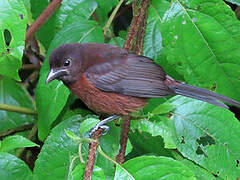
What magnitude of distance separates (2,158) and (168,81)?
126cm

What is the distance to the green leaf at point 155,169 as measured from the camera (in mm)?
1874

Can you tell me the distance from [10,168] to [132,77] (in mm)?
1065

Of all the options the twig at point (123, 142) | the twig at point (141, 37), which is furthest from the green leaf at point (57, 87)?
the twig at point (123, 142)

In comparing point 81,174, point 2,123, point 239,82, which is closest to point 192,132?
point 239,82

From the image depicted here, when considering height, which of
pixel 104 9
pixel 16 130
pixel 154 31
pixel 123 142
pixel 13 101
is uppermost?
pixel 104 9

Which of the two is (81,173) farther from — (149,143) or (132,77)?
(132,77)

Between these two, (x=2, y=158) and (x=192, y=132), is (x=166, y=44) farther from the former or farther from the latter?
(x=2, y=158)

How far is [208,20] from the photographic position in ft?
8.09

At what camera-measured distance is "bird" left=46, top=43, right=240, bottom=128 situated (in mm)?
2578

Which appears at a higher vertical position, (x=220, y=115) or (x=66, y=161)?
(x=220, y=115)

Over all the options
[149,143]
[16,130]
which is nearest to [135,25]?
[149,143]

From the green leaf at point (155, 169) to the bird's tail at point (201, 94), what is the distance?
600mm

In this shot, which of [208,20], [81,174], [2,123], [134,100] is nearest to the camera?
→ [81,174]

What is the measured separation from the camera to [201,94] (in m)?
2.47
